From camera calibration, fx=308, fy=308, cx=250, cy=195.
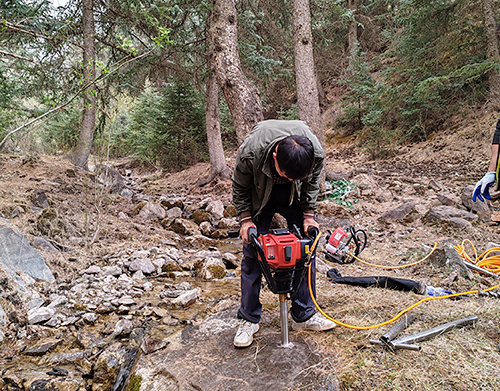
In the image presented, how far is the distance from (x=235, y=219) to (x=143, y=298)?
3848mm

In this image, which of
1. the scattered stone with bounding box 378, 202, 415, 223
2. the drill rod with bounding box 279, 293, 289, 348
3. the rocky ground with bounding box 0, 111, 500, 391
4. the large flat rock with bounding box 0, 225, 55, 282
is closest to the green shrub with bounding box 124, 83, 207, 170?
the rocky ground with bounding box 0, 111, 500, 391

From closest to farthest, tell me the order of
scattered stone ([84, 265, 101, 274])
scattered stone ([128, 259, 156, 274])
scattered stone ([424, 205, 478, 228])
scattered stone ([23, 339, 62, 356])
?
scattered stone ([23, 339, 62, 356])
scattered stone ([84, 265, 101, 274])
scattered stone ([128, 259, 156, 274])
scattered stone ([424, 205, 478, 228])

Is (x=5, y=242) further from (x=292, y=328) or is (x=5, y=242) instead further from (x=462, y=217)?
(x=462, y=217)

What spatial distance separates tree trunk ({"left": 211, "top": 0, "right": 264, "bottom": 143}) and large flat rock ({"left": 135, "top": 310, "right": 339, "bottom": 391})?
3.37 m

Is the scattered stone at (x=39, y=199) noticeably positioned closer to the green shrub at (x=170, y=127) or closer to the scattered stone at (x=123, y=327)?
the scattered stone at (x=123, y=327)

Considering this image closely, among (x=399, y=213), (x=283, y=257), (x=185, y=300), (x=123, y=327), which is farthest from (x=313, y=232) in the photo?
(x=399, y=213)

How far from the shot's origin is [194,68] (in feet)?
33.3

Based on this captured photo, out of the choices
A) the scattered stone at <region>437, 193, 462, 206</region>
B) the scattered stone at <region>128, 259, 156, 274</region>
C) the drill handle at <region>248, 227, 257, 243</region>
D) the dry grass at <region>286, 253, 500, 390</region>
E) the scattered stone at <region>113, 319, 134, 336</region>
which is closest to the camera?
the dry grass at <region>286, 253, 500, 390</region>

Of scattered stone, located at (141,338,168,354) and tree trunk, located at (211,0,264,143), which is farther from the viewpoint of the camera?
tree trunk, located at (211,0,264,143)

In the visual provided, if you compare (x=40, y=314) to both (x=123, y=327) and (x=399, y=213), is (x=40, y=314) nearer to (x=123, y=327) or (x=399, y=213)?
(x=123, y=327)

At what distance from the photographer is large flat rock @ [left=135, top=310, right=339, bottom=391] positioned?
1965mm

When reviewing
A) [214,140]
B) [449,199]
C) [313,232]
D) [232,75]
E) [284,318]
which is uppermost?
[232,75]

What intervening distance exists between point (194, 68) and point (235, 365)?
9.76 metres

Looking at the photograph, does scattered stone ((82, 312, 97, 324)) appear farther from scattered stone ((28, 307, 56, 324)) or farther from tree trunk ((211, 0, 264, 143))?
tree trunk ((211, 0, 264, 143))
